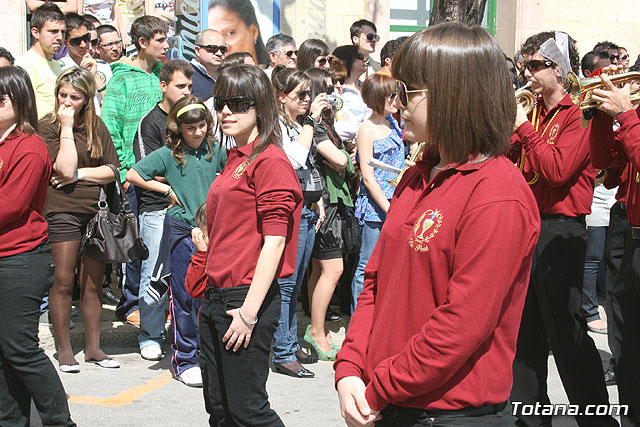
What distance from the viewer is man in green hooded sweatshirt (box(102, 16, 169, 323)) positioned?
7020 mm

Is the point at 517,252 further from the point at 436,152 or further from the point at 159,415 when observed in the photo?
the point at 159,415

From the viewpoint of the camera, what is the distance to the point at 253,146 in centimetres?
382


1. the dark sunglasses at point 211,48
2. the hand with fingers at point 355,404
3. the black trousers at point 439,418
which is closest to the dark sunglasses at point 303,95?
the dark sunglasses at point 211,48

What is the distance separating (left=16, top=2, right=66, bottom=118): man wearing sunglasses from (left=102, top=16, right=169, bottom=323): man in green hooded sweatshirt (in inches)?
21.8

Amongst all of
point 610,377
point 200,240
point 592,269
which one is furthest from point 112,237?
A: point 592,269

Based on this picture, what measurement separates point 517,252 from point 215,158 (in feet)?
13.7

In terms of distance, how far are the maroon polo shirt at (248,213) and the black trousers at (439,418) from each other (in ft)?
4.73

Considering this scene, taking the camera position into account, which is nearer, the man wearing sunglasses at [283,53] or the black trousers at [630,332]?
the black trousers at [630,332]

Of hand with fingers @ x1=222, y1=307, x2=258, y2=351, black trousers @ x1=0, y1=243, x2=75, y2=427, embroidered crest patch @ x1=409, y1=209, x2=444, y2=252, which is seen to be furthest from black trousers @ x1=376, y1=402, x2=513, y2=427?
black trousers @ x1=0, y1=243, x2=75, y2=427

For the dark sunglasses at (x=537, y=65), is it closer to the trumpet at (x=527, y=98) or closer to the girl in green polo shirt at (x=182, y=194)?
the trumpet at (x=527, y=98)

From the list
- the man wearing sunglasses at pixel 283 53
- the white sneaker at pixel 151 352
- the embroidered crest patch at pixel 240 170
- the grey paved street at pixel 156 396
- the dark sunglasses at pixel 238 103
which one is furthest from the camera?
the man wearing sunglasses at pixel 283 53

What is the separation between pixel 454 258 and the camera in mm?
2186

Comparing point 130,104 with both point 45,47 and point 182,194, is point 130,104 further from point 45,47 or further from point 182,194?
point 182,194

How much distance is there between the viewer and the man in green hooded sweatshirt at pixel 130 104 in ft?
23.0
